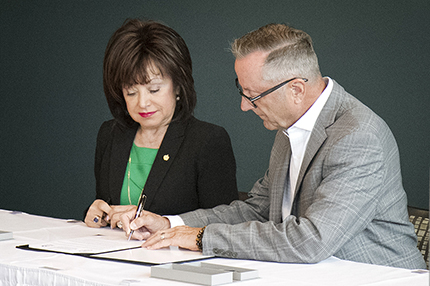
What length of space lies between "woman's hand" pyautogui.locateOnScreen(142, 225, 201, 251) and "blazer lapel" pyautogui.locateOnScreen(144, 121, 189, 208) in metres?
0.72

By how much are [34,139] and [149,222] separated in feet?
13.2

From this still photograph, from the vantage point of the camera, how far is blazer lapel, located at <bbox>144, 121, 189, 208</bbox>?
2482mm

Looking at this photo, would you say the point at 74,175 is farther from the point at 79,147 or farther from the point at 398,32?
the point at 398,32

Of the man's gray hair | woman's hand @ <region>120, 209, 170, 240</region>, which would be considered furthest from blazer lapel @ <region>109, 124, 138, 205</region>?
the man's gray hair

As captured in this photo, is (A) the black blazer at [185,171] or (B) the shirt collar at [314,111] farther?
(A) the black blazer at [185,171]

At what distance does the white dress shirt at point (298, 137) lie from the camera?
6.22 feet

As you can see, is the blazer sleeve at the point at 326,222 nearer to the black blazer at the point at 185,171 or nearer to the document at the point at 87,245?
the document at the point at 87,245

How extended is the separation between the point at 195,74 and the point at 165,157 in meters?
2.41

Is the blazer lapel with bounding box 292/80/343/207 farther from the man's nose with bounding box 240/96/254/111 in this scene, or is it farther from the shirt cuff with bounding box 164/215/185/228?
the shirt cuff with bounding box 164/215/185/228

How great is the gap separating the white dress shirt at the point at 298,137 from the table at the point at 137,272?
1.51 ft

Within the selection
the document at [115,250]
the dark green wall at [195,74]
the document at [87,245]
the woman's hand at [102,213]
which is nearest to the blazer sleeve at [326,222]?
the document at [115,250]

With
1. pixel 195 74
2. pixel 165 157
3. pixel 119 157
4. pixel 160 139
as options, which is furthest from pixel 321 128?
pixel 195 74

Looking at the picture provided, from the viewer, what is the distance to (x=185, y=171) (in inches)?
99.3

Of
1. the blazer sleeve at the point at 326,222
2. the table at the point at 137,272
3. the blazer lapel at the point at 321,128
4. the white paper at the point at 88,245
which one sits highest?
the blazer lapel at the point at 321,128
